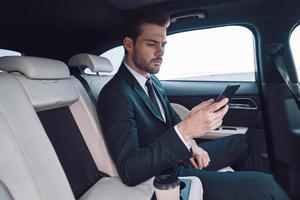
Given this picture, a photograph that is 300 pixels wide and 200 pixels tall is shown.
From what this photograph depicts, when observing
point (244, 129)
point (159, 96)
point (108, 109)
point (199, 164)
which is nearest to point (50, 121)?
point (108, 109)

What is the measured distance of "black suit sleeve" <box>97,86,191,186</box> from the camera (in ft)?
3.50

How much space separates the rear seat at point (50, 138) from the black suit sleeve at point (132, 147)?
0.34 ft

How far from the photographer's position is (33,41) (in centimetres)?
207

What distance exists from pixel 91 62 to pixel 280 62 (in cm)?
116

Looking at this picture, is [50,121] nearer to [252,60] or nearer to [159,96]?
[159,96]

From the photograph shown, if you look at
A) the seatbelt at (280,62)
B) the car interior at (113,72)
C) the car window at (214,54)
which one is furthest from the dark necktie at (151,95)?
the seatbelt at (280,62)

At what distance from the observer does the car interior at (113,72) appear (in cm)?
112

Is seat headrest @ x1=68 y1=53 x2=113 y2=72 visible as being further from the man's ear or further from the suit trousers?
the suit trousers

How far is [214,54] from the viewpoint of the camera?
2.14 metres

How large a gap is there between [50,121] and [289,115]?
1.44 m

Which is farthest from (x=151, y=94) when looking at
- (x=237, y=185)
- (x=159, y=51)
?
(x=237, y=185)

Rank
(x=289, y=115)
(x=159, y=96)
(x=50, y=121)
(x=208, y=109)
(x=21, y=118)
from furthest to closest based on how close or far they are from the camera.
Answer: (x=289, y=115), (x=159, y=96), (x=50, y=121), (x=208, y=109), (x=21, y=118)

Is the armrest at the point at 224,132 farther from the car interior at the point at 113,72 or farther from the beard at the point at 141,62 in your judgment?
the beard at the point at 141,62

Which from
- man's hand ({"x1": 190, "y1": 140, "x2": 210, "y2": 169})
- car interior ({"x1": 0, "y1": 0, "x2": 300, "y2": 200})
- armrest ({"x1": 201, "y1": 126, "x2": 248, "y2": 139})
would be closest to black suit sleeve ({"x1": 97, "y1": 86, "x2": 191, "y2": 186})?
car interior ({"x1": 0, "y1": 0, "x2": 300, "y2": 200})
